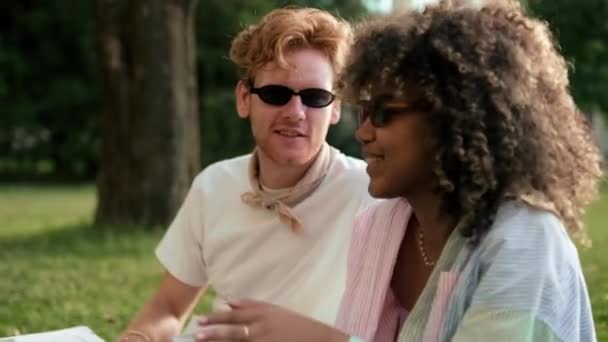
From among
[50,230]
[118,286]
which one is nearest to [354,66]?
[118,286]

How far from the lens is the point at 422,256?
8.23 feet

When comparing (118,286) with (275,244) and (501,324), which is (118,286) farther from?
(501,324)

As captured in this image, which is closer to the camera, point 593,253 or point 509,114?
point 509,114

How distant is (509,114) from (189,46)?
31.1 feet

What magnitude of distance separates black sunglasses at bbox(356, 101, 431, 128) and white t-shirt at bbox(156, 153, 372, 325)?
101 centimetres

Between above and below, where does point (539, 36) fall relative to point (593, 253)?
above

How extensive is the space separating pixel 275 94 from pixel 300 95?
3.2 inches

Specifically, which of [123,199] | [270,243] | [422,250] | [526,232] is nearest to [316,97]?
[270,243]

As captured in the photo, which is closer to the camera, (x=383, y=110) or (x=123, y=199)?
(x=383, y=110)

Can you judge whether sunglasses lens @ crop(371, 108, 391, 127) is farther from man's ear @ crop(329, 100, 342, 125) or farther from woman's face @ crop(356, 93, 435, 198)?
man's ear @ crop(329, 100, 342, 125)

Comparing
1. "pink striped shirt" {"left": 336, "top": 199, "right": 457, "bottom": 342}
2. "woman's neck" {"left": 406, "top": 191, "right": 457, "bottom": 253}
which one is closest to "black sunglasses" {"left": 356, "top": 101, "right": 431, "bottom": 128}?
"woman's neck" {"left": 406, "top": 191, "right": 457, "bottom": 253}

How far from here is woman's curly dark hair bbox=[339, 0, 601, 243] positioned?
215cm

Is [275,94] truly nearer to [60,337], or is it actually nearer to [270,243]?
[270,243]

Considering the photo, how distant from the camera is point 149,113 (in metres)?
11.2
